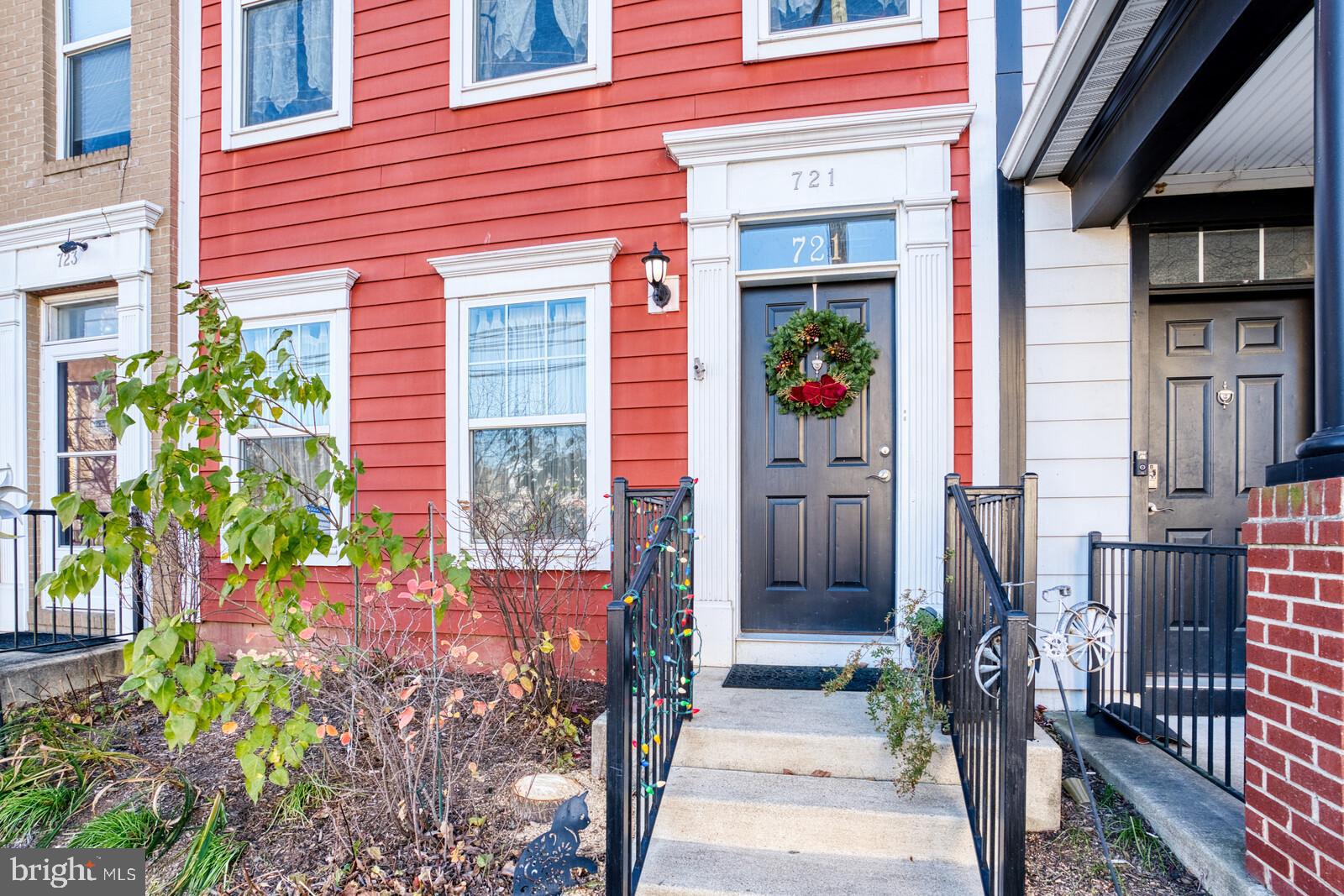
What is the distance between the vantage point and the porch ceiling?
8.33ft

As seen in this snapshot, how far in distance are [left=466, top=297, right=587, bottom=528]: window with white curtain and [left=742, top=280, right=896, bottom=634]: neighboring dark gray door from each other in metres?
0.99

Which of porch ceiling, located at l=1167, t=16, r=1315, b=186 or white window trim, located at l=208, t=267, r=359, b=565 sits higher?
porch ceiling, located at l=1167, t=16, r=1315, b=186

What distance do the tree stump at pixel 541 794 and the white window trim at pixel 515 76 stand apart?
11.8 feet

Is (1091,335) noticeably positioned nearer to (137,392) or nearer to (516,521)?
(516,521)

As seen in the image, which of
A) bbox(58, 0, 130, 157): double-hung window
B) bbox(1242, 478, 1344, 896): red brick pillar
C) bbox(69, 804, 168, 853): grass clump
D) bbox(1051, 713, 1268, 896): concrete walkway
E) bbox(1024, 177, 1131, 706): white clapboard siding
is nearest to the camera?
bbox(1242, 478, 1344, 896): red brick pillar

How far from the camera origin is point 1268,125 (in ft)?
9.66

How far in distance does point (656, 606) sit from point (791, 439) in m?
1.63

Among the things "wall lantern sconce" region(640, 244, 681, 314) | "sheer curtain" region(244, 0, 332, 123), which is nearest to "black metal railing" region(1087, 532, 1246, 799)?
"wall lantern sconce" region(640, 244, 681, 314)


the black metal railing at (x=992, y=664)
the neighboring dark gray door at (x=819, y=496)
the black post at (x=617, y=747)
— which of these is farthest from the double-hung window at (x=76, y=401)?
the black metal railing at (x=992, y=664)

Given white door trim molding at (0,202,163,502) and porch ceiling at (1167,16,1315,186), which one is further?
white door trim molding at (0,202,163,502)

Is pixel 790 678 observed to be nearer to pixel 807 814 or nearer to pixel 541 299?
pixel 807 814

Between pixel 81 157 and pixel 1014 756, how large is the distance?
6687 mm

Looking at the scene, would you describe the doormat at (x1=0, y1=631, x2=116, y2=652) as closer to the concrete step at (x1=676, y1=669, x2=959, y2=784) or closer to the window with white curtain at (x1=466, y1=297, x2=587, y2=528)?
the window with white curtain at (x1=466, y1=297, x2=587, y2=528)

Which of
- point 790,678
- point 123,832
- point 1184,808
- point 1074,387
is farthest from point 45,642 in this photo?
point 1074,387
